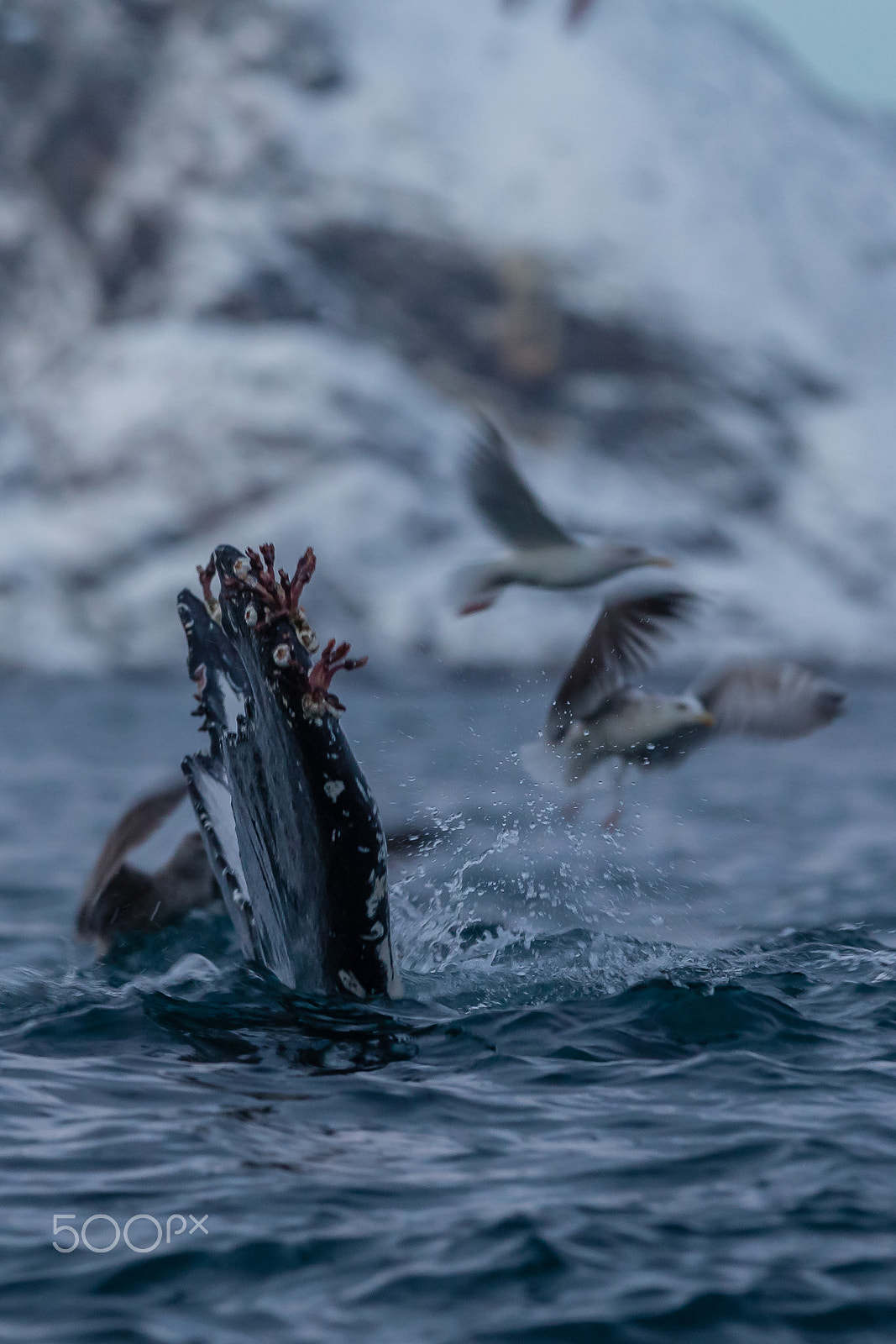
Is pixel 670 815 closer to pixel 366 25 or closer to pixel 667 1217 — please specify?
pixel 667 1217

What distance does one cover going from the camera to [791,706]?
838 cm

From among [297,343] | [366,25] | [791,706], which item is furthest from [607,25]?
[791,706]

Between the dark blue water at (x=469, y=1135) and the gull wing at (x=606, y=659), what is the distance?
914 mm

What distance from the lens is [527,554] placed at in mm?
8086

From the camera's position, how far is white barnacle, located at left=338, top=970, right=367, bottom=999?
20.0 feet

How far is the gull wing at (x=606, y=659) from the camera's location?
8.02m

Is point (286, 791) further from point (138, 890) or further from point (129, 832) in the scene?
point (129, 832)

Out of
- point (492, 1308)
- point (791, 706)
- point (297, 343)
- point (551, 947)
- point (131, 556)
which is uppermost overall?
point (297, 343)

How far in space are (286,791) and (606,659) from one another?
2714mm

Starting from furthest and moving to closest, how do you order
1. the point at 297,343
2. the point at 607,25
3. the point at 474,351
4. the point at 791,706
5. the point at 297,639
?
the point at 607,25, the point at 474,351, the point at 297,343, the point at 791,706, the point at 297,639

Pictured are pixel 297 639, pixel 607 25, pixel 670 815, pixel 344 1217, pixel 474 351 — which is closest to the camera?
pixel 344 1217

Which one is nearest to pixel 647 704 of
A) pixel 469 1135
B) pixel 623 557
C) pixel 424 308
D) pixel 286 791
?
pixel 623 557

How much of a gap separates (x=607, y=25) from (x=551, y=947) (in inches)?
2878

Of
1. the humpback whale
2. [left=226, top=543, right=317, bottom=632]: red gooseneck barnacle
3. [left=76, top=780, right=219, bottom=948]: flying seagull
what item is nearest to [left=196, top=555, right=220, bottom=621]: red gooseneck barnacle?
the humpback whale
